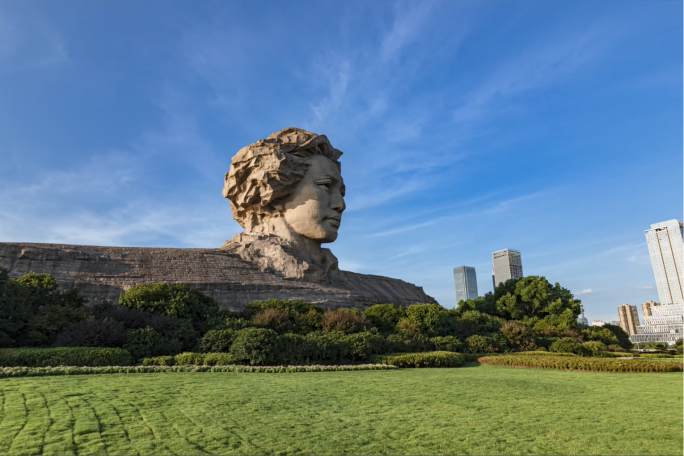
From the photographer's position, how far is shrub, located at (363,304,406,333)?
641 inches

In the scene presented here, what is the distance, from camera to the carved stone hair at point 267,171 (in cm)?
2464

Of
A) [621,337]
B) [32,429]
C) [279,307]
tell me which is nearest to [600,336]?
[621,337]

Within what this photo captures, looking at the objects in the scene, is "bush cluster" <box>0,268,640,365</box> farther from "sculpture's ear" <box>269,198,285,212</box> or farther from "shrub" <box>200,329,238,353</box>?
"sculpture's ear" <box>269,198,285,212</box>

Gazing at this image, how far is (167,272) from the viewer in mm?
20328

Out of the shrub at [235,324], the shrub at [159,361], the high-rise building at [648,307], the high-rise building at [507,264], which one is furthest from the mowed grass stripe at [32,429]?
the high-rise building at [648,307]

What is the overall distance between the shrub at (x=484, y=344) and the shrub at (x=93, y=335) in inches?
436

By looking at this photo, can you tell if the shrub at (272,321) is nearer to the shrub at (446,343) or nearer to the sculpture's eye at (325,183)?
the shrub at (446,343)

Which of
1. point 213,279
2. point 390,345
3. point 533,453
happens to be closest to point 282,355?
point 390,345

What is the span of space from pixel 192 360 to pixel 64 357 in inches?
104

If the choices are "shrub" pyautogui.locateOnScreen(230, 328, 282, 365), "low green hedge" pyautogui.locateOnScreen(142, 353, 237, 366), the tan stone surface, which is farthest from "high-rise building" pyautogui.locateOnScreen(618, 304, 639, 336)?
"low green hedge" pyautogui.locateOnScreen(142, 353, 237, 366)

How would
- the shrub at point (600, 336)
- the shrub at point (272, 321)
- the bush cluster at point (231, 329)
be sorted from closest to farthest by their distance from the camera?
the bush cluster at point (231, 329) < the shrub at point (272, 321) < the shrub at point (600, 336)

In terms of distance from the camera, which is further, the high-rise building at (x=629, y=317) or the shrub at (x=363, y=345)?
the high-rise building at (x=629, y=317)

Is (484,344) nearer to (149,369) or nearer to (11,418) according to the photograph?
(149,369)

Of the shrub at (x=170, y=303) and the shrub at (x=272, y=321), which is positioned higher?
the shrub at (x=170, y=303)
